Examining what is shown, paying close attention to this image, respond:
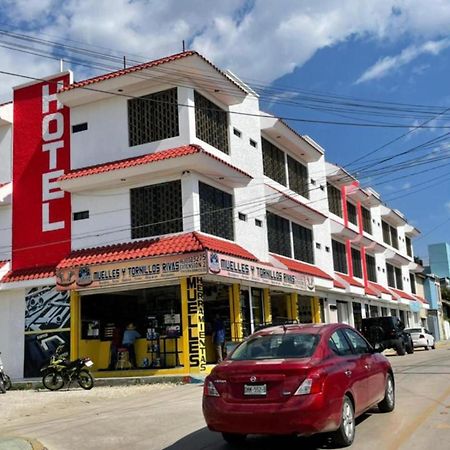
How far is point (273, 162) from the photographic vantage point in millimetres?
28312

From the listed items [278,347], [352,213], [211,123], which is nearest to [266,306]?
[211,123]

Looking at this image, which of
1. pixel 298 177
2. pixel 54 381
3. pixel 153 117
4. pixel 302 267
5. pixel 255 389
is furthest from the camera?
pixel 298 177

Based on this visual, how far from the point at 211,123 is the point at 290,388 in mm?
16379

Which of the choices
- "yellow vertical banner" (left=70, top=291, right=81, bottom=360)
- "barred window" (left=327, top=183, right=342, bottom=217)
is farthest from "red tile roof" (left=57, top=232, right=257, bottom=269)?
"barred window" (left=327, top=183, right=342, bottom=217)

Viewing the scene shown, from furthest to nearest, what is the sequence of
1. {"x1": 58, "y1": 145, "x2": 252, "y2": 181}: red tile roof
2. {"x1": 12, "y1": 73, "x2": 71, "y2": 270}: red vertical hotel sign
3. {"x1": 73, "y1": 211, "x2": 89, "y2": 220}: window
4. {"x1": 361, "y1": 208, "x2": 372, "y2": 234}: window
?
1. {"x1": 361, "y1": 208, "x2": 372, "y2": 234}: window
2. {"x1": 12, "y1": 73, "x2": 71, "y2": 270}: red vertical hotel sign
3. {"x1": 73, "y1": 211, "x2": 89, "y2": 220}: window
4. {"x1": 58, "y1": 145, "x2": 252, "y2": 181}: red tile roof

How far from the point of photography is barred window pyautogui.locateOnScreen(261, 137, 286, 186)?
27.4 metres

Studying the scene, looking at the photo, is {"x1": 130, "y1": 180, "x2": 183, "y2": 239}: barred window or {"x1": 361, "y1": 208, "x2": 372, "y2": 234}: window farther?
{"x1": 361, "y1": 208, "x2": 372, "y2": 234}: window

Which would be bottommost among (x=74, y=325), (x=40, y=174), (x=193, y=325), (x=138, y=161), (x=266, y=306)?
(x=193, y=325)

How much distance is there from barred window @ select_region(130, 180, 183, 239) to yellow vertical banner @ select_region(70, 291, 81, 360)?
3.15 metres

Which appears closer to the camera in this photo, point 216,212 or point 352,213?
point 216,212

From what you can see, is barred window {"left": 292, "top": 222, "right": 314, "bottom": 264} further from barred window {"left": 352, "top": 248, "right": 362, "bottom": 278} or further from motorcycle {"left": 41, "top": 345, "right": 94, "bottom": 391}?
motorcycle {"left": 41, "top": 345, "right": 94, "bottom": 391}

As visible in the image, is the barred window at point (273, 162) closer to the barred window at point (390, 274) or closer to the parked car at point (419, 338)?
the parked car at point (419, 338)

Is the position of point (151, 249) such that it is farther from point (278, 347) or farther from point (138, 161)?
point (278, 347)

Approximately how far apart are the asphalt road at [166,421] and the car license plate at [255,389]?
97cm
